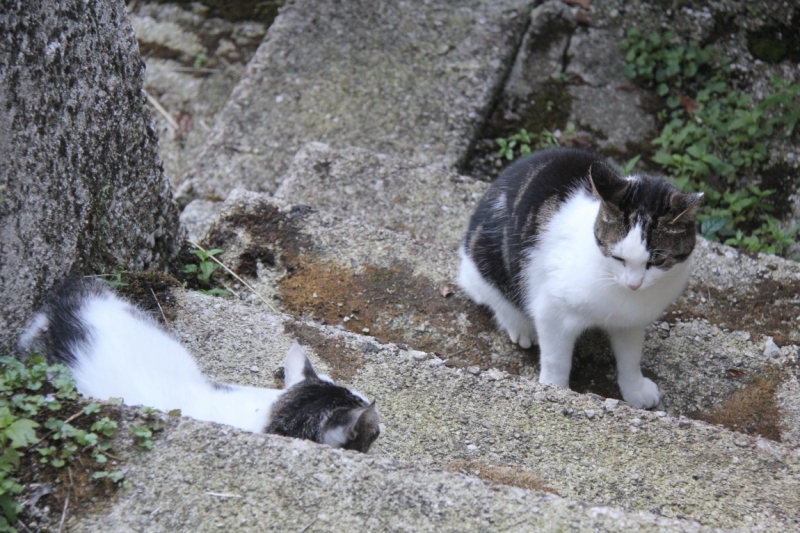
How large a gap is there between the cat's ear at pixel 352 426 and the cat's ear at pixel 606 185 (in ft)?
3.44

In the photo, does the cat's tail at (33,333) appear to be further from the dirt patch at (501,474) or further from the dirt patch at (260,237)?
the dirt patch at (501,474)

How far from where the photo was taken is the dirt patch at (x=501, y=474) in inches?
84.6

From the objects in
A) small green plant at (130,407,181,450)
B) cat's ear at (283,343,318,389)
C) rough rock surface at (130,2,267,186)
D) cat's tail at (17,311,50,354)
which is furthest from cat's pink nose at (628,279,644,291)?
rough rock surface at (130,2,267,186)

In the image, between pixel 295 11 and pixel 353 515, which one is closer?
pixel 353 515

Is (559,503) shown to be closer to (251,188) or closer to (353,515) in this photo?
(353,515)

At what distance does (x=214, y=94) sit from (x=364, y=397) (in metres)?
3.59

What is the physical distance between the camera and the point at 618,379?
9.84ft

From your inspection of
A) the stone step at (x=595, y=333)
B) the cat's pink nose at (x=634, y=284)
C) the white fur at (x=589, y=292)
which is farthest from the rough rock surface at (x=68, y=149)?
the cat's pink nose at (x=634, y=284)

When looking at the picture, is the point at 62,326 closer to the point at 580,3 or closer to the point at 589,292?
the point at 589,292

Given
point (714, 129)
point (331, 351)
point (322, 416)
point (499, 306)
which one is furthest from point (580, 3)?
point (322, 416)

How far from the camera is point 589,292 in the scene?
8.95ft

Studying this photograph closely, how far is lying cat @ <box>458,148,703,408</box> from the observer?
2543 millimetres

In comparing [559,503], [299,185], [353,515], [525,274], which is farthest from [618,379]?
[299,185]

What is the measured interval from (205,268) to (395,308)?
77cm
